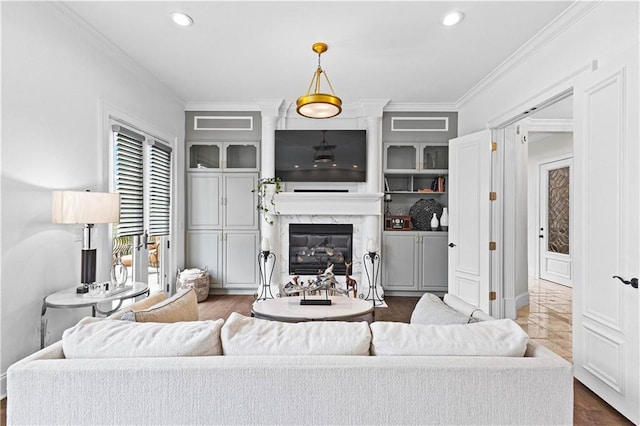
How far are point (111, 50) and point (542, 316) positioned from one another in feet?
17.6

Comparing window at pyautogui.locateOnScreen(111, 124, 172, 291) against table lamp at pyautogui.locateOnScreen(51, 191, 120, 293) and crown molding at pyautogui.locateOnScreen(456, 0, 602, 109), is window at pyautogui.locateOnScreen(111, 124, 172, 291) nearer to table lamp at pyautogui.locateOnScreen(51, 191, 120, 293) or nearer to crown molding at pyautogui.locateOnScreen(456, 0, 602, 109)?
table lamp at pyautogui.locateOnScreen(51, 191, 120, 293)

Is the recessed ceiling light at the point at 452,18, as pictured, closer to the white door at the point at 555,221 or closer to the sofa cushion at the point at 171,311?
the sofa cushion at the point at 171,311

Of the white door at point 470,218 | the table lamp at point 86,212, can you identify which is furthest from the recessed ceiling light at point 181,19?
the white door at point 470,218

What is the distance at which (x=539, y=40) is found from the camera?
10.1 ft

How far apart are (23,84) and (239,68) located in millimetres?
1952

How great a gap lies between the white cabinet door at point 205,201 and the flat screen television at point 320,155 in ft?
3.03

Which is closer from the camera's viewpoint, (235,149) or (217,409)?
Result: (217,409)

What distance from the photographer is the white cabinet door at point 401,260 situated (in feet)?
16.8

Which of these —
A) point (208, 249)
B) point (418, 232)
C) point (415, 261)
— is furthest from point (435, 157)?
point (208, 249)

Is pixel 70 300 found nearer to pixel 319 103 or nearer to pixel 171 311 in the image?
pixel 171 311

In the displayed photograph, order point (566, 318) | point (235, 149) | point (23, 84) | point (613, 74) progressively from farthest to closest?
point (235, 149), point (566, 318), point (23, 84), point (613, 74)

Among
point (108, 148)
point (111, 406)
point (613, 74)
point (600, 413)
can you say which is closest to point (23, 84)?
point (108, 148)

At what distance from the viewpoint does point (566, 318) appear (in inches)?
166

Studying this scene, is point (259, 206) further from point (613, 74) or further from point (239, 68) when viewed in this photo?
point (613, 74)
